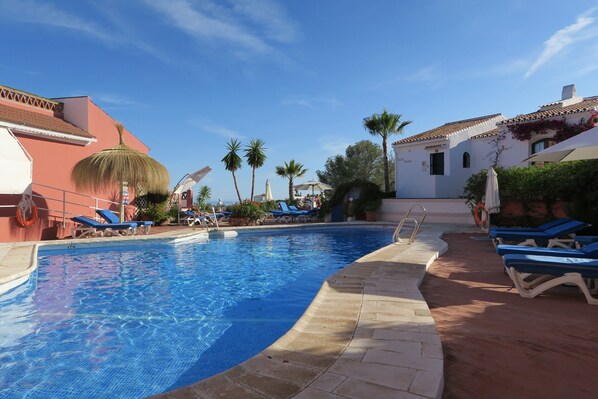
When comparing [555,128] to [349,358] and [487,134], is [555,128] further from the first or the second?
[349,358]

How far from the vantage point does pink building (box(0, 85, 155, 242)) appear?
11039 millimetres

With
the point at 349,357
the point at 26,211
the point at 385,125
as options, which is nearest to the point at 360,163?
the point at 385,125

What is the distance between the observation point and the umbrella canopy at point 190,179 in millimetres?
20531

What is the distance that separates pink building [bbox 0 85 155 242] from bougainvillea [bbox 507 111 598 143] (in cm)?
2032

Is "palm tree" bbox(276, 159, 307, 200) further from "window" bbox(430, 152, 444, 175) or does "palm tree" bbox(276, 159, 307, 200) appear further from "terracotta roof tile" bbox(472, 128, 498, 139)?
"terracotta roof tile" bbox(472, 128, 498, 139)

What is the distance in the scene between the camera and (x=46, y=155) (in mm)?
13305

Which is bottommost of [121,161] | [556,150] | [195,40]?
[556,150]

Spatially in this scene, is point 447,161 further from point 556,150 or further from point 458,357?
point 458,357

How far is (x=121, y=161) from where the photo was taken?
13859mm

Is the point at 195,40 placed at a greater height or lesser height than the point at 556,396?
greater

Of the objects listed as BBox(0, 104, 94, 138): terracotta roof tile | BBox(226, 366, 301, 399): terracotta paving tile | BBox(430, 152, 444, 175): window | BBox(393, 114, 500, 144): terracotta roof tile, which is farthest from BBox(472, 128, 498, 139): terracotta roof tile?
BBox(226, 366, 301, 399): terracotta paving tile

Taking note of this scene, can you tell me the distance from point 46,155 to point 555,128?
22.1 meters

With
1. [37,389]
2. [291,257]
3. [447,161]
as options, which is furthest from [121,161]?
[447,161]

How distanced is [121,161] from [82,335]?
1070 cm
